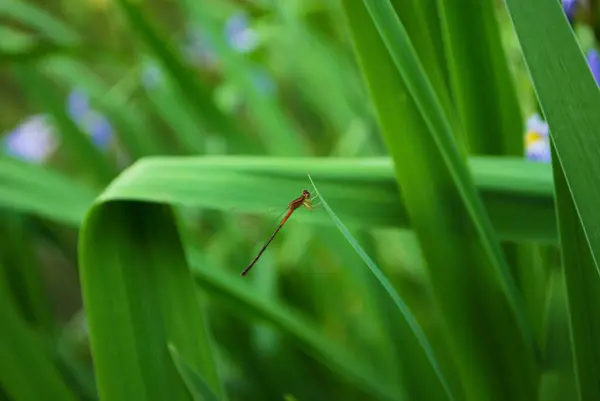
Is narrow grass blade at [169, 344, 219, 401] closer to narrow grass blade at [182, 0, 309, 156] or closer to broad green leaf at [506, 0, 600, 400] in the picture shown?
broad green leaf at [506, 0, 600, 400]

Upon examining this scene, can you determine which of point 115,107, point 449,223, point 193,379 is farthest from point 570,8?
point 115,107

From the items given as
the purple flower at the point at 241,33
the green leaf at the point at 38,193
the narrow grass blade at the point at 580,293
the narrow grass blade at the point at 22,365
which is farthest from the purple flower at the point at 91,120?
the narrow grass blade at the point at 580,293

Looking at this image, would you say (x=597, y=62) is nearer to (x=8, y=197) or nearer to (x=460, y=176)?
(x=460, y=176)

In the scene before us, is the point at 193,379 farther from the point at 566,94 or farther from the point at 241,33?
the point at 241,33

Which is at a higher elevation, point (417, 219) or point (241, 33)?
point (241, 33)

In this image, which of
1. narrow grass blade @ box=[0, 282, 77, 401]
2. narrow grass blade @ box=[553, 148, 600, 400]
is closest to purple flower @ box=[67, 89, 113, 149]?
narrow grass blade @ box=[0, 282, 77, 401]

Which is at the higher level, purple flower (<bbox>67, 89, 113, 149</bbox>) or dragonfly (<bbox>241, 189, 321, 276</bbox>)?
purple flower (<bbox>67, 89, 113, 149</bbox>)
